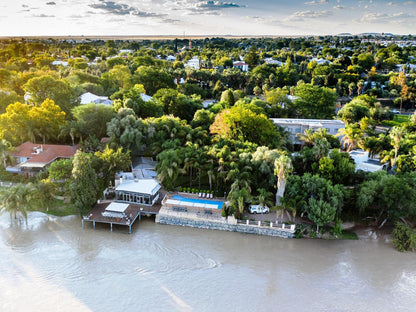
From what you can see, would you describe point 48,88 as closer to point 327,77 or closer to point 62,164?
point 62,164

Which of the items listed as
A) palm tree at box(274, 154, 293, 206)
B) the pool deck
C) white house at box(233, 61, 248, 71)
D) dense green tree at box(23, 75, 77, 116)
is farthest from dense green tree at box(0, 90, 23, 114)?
white house at box(233, 61, 248, 71)

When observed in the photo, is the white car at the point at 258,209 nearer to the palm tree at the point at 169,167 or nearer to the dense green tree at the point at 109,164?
the palm tree at the point at 169,167

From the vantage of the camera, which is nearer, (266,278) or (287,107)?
(266,278)

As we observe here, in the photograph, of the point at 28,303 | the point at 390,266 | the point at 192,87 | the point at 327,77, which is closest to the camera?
the point at 28,303

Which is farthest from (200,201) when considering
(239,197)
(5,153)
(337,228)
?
(5,153)

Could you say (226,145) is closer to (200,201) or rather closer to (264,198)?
(200,201)

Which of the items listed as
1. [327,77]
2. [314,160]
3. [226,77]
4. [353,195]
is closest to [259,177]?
[314,160]

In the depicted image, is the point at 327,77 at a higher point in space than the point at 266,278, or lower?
higher
